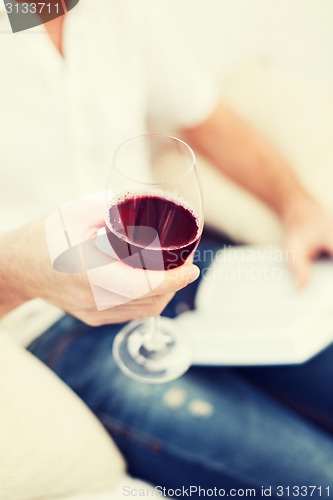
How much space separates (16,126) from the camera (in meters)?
0.85

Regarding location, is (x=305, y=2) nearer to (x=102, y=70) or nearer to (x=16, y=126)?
(x=102, y=70)

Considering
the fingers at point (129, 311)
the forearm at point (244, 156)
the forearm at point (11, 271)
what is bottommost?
the forearm at point (244, 156)

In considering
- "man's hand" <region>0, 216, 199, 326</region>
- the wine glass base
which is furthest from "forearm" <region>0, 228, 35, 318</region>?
the wine glass base

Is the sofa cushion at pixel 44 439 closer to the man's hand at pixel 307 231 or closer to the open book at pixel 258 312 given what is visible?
the open book at pixel 258 312

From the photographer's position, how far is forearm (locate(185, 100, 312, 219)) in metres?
1.11

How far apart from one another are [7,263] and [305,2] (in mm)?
1530

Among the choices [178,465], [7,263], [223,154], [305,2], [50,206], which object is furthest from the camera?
[305,2]

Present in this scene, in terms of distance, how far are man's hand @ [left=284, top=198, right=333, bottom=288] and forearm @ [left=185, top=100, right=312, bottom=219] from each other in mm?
39

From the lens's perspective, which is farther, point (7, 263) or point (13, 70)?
point (13, 70)

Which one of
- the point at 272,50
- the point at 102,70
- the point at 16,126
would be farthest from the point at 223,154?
the point at 272,50

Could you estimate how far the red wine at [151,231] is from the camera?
619 millimetres

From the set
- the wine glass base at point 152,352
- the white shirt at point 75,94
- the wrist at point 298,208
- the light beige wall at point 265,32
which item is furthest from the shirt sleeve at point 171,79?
the light beige wall at point 265,32

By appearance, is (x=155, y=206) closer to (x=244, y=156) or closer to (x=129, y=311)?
(x=129, y=311)

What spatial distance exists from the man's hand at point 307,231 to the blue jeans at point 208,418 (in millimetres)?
189
